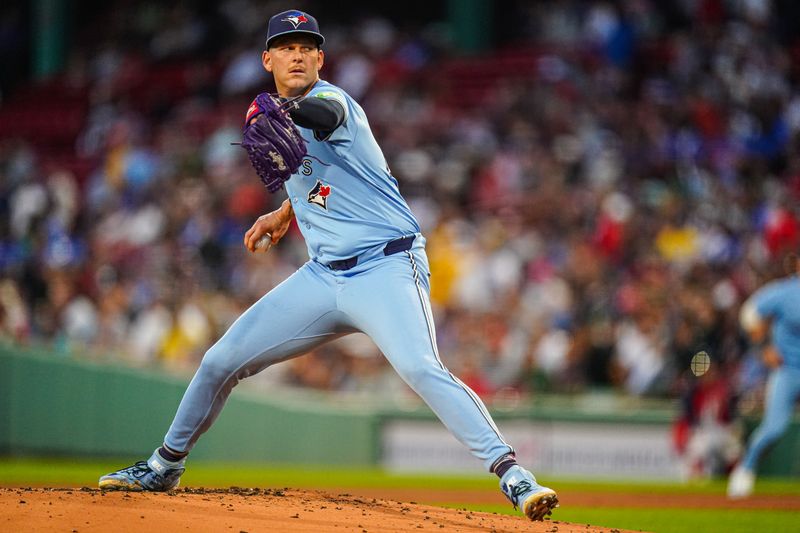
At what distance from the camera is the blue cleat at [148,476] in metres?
5.73

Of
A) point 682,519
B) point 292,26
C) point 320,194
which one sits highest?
point 292,26

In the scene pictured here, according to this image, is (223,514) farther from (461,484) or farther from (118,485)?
(461,484)

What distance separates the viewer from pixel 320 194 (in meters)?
5.47

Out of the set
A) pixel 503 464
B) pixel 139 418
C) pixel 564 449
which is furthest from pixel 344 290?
pixel 139 418

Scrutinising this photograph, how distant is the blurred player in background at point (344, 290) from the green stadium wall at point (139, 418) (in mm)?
8447

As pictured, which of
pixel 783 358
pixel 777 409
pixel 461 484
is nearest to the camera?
pixel 777 409

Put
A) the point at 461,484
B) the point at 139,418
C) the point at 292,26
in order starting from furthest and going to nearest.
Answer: the point at 139,418, the point at 461,484, the point at 292,26

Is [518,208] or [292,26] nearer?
[292,26]

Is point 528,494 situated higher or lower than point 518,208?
lower

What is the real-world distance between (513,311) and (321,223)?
27.7 feet

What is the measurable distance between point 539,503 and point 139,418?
9.85m

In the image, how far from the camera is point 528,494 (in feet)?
16.9

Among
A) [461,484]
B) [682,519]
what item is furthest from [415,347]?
[461,484]

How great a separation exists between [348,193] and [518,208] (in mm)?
9774
